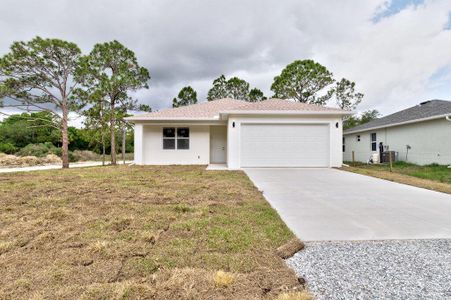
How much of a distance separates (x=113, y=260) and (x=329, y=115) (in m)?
11.9

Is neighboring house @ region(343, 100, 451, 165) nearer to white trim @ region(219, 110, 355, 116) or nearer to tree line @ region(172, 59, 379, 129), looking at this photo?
white trim @ region(219, 110, 355, 116)

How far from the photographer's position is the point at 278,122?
40.0 feet

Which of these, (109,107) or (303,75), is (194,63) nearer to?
(109,107)

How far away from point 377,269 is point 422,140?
14601 millimetres

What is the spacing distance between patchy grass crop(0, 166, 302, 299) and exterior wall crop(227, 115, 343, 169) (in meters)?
6.47

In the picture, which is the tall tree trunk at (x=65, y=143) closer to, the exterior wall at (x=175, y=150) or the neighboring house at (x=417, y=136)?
the exterior wall at (x=175, y=150)

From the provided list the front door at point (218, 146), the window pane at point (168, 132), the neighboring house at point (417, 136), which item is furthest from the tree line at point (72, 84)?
the neighboring house at point (417, 136)

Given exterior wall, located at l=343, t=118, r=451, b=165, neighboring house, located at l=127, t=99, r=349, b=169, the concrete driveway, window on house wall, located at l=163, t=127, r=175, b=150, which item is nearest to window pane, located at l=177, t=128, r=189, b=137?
window on house wall, located at l=163, t=127, r=175, b=150

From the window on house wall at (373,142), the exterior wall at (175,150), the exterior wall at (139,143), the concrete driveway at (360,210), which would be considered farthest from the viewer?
the window on house wall at (373,142)

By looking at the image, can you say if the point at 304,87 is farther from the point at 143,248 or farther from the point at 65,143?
the point at 143,248

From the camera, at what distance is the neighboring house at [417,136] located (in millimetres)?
12163

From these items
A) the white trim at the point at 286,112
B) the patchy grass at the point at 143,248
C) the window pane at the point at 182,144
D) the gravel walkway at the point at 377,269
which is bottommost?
the gravel walkway at the point at 377,269

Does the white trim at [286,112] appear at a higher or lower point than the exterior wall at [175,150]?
higher

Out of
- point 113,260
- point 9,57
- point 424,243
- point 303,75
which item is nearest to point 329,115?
point 424,243
